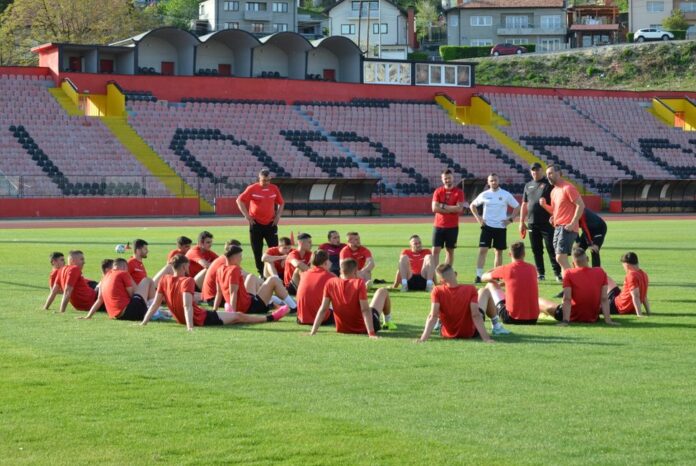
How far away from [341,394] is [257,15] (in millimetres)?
115284

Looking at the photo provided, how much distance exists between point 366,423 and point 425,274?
10651 mm

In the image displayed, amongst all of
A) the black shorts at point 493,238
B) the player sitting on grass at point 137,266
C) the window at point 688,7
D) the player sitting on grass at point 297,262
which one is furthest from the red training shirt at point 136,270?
the window at point 688,7

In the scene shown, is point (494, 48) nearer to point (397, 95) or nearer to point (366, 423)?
point (397, 95)

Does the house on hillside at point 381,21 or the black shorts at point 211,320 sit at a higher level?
the house on hillside at point 381,21

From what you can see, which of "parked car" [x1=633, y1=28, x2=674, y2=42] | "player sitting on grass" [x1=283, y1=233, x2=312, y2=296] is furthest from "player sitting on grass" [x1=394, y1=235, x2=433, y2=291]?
"parked car" [x1=633, y1=28, x2=674, y2=42]

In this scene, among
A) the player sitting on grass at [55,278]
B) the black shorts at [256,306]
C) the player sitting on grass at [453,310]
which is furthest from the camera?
the player sitting on grass at [55,278]

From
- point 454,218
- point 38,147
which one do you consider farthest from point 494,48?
point 454,218

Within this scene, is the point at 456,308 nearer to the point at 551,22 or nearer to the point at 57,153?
the point at 57,153

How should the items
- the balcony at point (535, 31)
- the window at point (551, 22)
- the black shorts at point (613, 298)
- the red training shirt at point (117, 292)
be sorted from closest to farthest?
the red training shirt at point (117, 292)
the black shorts at point (613, 298)
the balcony at point (535, 31)
the window at point (551, 22)

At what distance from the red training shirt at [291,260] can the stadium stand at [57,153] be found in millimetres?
32489

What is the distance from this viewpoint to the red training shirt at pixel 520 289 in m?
14.2

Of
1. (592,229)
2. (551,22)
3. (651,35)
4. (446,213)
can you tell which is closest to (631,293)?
(592,229)

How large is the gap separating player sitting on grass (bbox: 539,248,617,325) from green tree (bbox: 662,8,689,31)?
10805cm

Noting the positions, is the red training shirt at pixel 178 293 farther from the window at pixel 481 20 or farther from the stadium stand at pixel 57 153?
the window at pixel 481 20
